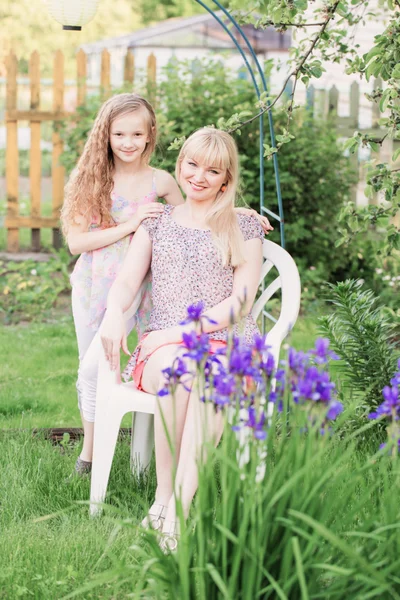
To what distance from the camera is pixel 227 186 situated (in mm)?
2908

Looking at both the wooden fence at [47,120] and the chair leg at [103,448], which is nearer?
the chair leg at [103,448]

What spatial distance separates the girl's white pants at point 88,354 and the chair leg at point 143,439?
16cm

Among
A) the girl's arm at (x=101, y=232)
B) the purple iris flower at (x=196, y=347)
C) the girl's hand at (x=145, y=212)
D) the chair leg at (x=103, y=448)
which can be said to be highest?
the girl's hand at (x=145, y=212)

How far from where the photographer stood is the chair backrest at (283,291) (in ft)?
9.32

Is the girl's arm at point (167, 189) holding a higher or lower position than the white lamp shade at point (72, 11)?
lower

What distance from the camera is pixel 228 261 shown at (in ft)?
9.45

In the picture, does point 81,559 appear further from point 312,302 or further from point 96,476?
point 312,302

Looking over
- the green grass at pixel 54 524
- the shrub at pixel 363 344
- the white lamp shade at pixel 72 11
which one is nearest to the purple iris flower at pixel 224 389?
the green grass at pixel 54 524

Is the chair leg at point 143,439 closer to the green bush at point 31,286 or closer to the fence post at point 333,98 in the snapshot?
the green bush at point 31,286

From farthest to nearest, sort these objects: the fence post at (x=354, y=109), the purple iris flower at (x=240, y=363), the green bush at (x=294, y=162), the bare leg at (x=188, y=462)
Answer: the fence post at (x=354, y=109) → the green bush at (x=294, y=162) → the bare leg at (x=188, y=462) → the purple iris flower at (x=240, y=363)

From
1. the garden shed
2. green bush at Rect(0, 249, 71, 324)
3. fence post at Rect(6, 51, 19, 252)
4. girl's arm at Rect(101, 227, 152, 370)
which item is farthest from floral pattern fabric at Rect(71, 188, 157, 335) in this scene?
the garden shed

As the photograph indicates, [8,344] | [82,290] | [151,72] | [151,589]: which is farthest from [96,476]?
[151,72]

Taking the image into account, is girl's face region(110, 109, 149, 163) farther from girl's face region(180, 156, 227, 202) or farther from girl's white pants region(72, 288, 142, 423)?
girl's white pants region(72, 288, 142, 423)

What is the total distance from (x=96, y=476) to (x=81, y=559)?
1.53 ft
